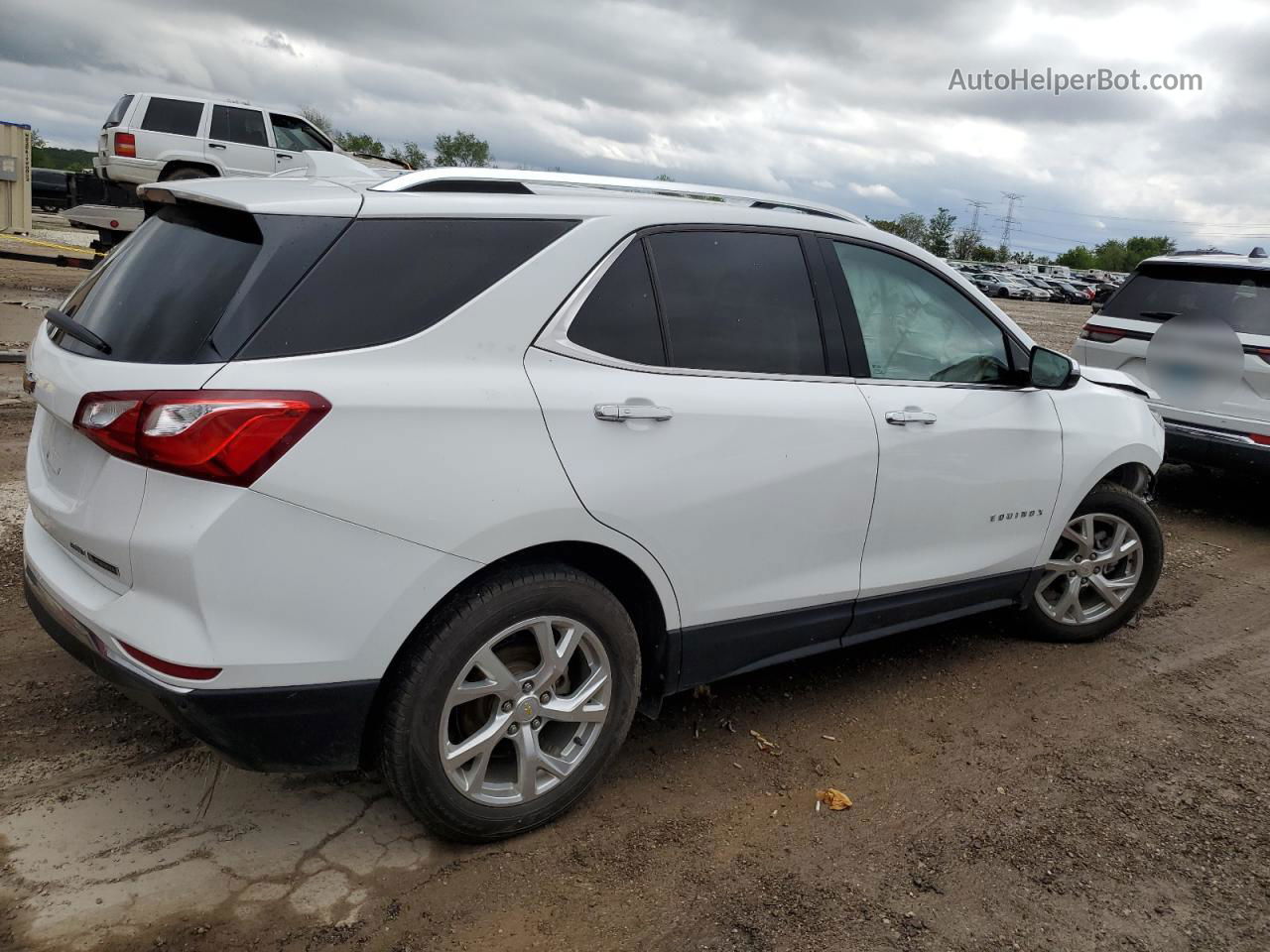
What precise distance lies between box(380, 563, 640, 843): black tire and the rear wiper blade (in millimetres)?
1106

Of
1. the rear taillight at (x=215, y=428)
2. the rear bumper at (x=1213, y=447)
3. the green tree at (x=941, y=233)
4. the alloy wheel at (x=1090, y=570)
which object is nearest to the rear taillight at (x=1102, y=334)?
the rear bumper at (x=1213, y=447)

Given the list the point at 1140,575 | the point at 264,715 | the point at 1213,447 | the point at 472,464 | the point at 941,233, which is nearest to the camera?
the point at 264,715

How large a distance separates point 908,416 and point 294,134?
1554 cm

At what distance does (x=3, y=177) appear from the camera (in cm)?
1800

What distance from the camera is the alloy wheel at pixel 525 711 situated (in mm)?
2727

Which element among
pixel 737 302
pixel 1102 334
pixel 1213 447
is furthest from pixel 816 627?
pixel 1102 334

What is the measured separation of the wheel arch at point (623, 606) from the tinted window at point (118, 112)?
51.7 ft

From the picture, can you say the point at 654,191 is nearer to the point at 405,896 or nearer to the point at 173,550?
the point at 173,550

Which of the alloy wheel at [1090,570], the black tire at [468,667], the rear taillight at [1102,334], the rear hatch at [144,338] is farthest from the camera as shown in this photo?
the rear taillight at [1102,334]

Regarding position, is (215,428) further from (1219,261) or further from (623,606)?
(1219,261)

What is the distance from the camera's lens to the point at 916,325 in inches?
152

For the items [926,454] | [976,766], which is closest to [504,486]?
[926,454]

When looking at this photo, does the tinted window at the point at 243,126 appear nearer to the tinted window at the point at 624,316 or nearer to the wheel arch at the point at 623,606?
the tinted window at the point at 624,316

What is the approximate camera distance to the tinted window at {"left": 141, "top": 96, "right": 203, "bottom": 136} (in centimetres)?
1553
